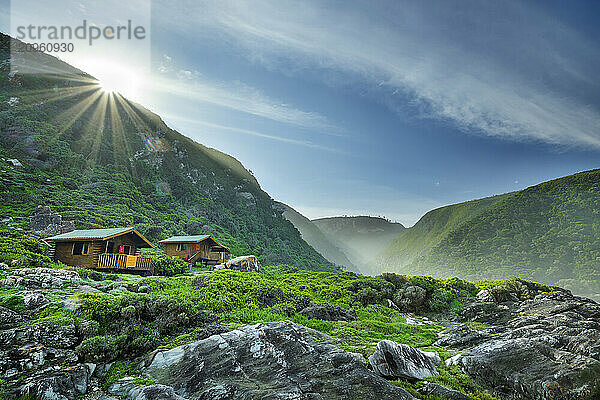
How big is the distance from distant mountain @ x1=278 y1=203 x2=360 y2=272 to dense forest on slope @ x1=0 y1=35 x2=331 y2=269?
6563 cm

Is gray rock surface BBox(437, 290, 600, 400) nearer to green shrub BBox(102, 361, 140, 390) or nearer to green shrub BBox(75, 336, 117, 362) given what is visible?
green shrub BBox(102, 361, 140, 390)

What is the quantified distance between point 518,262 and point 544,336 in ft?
348

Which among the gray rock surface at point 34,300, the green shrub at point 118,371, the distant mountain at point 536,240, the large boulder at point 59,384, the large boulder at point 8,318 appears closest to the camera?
the large boulder at point 59,384

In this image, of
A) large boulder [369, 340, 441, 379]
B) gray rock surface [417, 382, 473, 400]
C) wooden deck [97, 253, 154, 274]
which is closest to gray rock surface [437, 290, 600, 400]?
large boulder [369, 340, 441, 379]

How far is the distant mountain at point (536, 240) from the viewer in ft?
283

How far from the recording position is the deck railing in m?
26.8

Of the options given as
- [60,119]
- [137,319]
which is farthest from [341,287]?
[60,119]

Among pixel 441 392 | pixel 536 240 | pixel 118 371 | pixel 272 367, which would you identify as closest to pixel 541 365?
pixel 441 392

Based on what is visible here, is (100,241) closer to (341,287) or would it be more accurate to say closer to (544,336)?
(341,287)

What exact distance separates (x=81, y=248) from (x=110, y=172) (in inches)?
1870

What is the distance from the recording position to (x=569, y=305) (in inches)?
965

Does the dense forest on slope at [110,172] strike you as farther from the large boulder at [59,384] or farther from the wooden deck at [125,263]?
the large boulder at [59,384]

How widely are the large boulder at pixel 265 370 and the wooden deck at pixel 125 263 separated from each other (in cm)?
2001

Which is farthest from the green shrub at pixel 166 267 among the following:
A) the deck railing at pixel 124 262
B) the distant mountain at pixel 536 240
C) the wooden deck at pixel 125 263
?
the distant mountain at pixel 536 240
